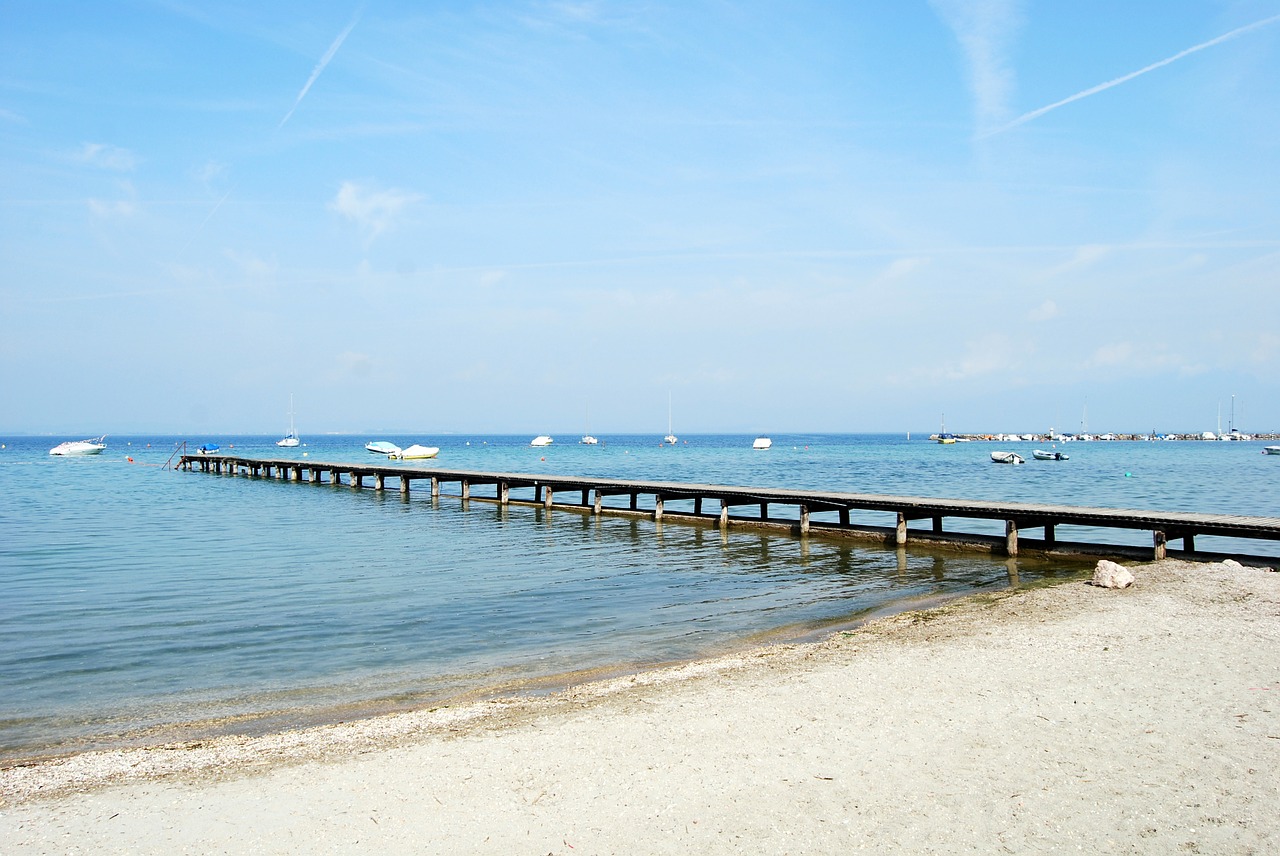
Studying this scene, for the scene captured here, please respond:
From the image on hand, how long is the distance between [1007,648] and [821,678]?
9.82 feet

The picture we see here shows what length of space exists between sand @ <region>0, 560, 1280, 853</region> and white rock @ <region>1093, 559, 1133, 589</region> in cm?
535

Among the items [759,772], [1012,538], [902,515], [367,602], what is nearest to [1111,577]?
[1012,538]

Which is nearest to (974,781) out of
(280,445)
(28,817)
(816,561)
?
(28,817)

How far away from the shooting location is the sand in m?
6.02

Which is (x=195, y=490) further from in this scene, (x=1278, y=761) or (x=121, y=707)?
(x=1278, y=761)

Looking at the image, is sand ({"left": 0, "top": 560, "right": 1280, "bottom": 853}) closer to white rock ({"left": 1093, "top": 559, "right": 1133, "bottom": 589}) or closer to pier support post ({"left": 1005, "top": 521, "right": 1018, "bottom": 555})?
white rock ({"left": 1093, "top": 559, "right": 1133, "bottom": 589})

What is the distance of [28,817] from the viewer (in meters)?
6.54

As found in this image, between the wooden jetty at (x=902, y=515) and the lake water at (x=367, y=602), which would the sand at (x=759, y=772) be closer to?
the lake water at (x=367, y=602)

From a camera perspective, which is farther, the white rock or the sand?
the white rock

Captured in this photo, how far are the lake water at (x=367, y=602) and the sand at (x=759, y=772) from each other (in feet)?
6.17

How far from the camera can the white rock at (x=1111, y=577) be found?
16.3 metres

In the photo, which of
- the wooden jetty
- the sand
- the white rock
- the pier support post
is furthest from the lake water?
the white rock

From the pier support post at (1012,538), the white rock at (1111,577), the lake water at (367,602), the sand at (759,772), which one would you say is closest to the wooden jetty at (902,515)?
the pier support post at (1012,538)

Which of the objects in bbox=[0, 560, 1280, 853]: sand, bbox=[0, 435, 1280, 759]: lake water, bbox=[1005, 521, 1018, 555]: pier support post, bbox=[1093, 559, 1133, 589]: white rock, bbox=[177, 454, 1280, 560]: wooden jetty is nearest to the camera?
bbox=[0, 560, 1280, 853]: sand
